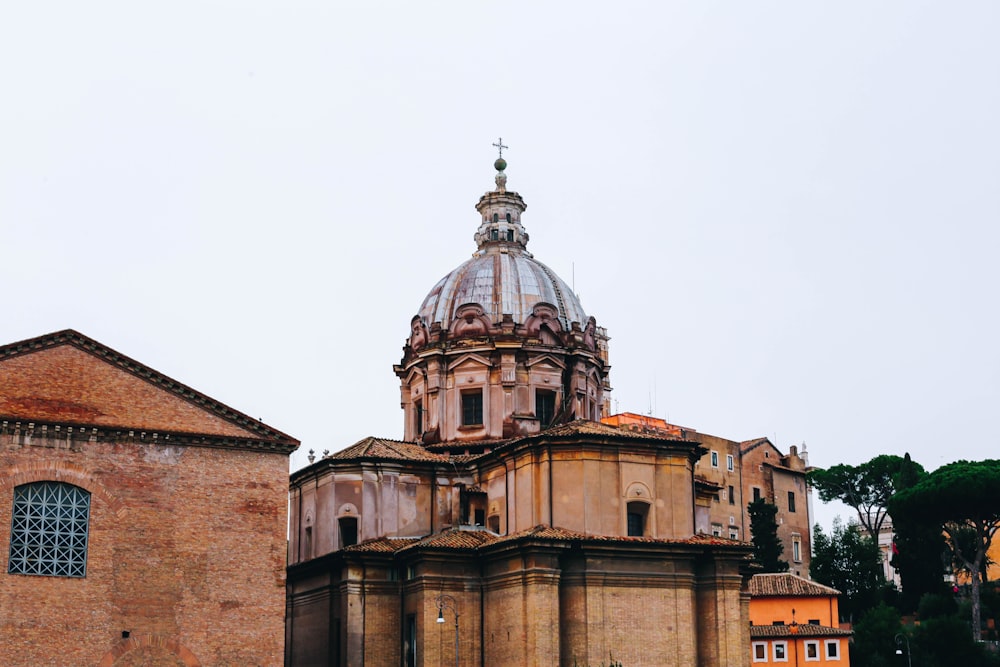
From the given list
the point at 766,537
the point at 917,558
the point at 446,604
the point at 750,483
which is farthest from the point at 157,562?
the point at 750,483

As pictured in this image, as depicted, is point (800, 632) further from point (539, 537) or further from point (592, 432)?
Result: point (539, 537)

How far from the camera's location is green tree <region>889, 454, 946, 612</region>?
65.8 m

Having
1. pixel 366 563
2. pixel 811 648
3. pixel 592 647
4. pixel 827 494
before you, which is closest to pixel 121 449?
pixel 366 563

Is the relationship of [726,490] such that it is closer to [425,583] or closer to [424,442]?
[424,442]

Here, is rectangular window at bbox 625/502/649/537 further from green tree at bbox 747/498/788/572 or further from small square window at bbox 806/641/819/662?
green tree at bbox 747/498/788/572

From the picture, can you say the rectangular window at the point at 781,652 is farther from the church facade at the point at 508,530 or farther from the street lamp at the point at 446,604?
the street lamp at the point at 446,604

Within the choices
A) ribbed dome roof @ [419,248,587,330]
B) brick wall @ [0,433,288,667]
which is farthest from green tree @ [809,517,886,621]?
brick wall @ [0,433,288,667]

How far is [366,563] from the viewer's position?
43.0 m

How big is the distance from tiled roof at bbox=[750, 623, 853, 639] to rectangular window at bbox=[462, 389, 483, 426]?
17.1 metres

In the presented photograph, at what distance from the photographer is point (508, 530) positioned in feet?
142

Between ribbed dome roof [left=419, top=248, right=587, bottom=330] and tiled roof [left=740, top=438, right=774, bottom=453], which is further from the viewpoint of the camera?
tiled roof [left=740, top=438, right=774, bottom=453]

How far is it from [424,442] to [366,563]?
7.35 metres

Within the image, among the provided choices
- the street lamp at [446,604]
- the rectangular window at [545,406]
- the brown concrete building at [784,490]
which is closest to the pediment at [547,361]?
the rectangular window at [545,406]

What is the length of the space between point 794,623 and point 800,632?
1378 millimetres
